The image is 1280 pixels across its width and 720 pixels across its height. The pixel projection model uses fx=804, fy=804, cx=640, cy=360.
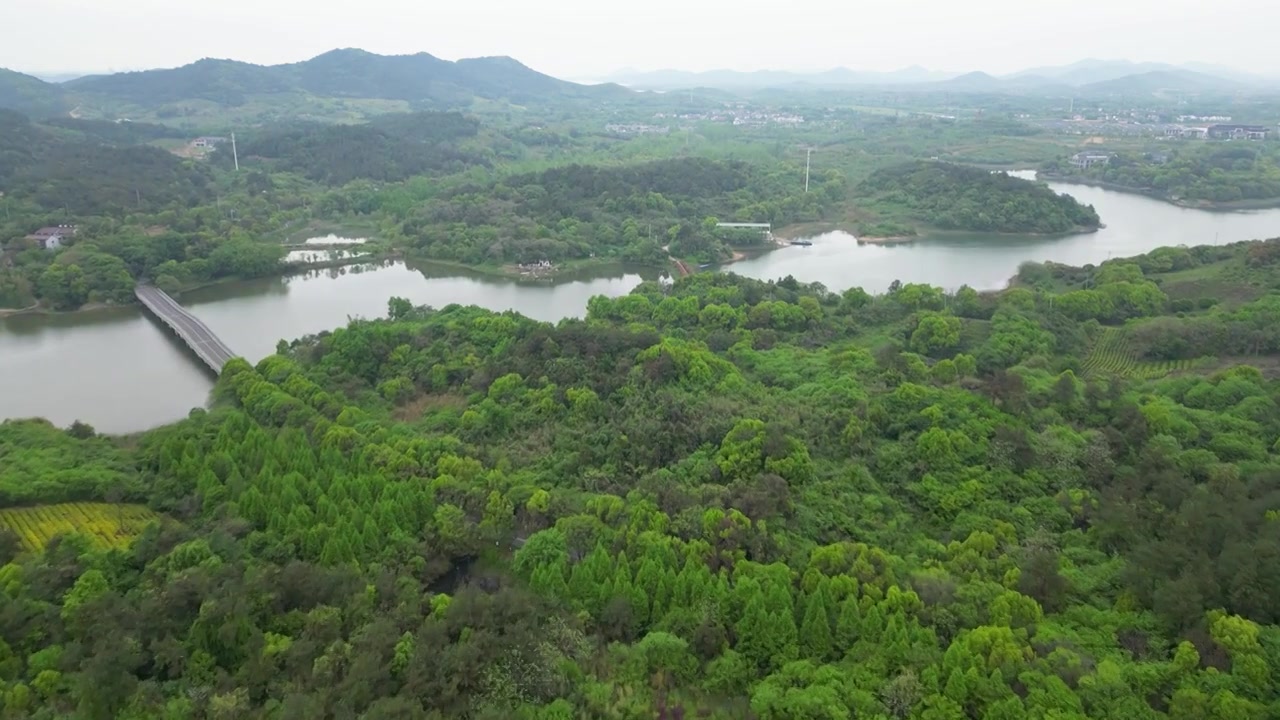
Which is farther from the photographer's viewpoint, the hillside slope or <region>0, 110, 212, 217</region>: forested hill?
the hillside slope

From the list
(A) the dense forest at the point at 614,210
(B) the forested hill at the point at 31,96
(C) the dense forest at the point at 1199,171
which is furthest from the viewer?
(B) the forested hill at the point at 31,96

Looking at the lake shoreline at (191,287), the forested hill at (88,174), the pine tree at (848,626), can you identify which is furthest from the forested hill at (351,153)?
the pine tree at (848,626)

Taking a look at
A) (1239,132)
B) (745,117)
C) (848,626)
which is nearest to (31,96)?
(745,117)

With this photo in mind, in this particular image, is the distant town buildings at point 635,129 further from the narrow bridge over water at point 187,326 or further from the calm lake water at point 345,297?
the narrow bridge over water at point 187,326

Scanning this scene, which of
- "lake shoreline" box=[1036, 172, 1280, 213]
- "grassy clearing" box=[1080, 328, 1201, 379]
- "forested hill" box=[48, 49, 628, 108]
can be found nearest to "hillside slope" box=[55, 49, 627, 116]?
"forested hill" box=[48, 49, 628, 108]

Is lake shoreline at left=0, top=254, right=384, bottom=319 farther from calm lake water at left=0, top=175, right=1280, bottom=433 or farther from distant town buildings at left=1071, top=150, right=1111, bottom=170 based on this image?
distant town buildings at left=1071, top=150, right=1111, bottom=170
